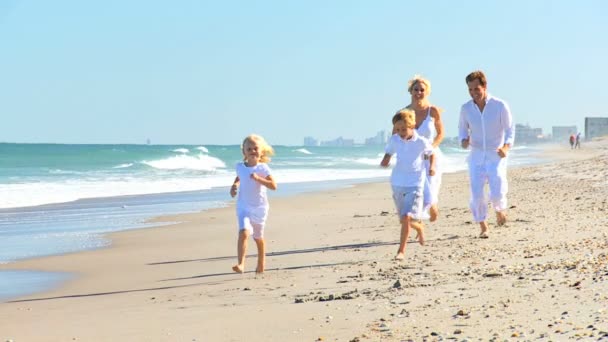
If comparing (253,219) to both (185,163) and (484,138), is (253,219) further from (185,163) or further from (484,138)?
(185,163)

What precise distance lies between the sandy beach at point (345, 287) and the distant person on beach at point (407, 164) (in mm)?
410

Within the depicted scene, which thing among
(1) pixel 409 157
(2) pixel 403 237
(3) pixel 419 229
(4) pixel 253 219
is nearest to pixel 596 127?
(3) pixel 419 229

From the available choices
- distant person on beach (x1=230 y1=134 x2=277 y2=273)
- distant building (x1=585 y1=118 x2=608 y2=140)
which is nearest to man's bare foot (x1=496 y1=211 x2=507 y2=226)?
distant person on beach (x1=230 y1=134 x2=277 y2=273)

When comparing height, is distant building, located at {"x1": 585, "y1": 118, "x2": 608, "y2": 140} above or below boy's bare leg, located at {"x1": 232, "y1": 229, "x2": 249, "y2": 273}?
above

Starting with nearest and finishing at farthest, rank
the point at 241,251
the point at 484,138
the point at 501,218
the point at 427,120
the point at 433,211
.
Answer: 1. the point at 241,251
2. the point at 427,120
3. the point at 484,138
4. the point at 433,211
5. the point at 501,218

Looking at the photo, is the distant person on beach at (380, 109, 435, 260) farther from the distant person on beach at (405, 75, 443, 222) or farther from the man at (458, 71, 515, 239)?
the man at (458, 71, 515, 239)

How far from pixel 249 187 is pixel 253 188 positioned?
36 millimetres

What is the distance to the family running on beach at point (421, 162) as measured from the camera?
7.75 meters

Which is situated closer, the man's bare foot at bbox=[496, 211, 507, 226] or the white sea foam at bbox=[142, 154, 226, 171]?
the man's bare foot at bbox=[496, 211, 507, 226]

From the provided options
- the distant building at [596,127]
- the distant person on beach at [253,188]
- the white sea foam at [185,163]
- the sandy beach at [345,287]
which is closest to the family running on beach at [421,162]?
the distant person on beach at [253,188]

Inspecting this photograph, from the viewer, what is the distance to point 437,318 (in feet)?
15.7

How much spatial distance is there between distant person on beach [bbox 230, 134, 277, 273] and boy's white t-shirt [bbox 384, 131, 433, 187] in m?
1.13

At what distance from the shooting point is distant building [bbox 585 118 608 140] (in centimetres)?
13362

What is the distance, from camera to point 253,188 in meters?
7.77
